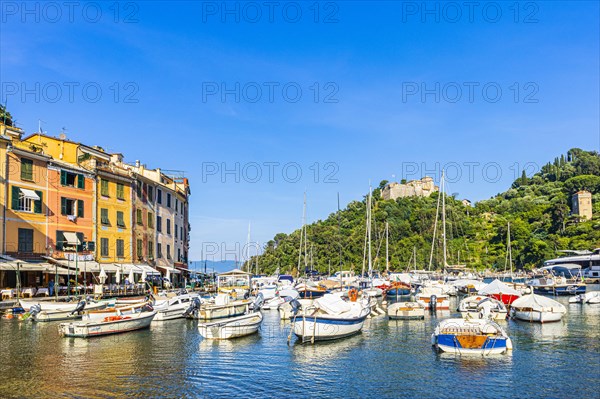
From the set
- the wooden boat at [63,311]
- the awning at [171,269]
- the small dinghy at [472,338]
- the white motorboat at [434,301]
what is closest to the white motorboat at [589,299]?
the white motorboat at [434,301]

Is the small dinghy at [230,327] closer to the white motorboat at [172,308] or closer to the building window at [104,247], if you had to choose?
the white motorboat at [172,308]

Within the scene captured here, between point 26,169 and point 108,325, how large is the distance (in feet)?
65.0

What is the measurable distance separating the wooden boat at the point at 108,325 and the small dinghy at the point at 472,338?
61.3 ft

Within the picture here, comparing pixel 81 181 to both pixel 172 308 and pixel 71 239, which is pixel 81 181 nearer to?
pixel 71 239

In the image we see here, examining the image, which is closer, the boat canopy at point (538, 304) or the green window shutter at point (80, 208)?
the boat canopy at point (538, 304)

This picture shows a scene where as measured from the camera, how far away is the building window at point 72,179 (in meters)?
48.2

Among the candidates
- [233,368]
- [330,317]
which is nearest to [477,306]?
[330,317]

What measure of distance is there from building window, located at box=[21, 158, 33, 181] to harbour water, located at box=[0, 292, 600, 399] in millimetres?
15773

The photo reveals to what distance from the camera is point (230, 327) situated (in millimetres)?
31562

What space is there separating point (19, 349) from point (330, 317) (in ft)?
52.9

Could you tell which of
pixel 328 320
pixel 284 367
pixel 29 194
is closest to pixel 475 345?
pixel 328 320

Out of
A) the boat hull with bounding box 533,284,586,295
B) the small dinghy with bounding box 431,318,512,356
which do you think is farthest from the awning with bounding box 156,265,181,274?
the boat hull with bounding box 533,284,586,295

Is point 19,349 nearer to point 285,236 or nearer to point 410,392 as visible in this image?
point 410,392

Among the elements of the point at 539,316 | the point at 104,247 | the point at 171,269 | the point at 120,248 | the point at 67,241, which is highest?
the point at 67,241
